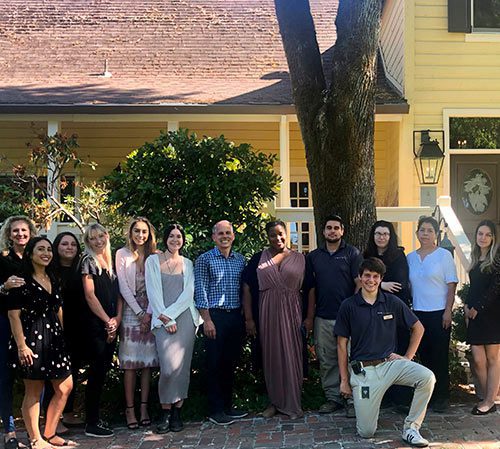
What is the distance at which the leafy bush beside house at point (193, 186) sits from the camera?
236 inches

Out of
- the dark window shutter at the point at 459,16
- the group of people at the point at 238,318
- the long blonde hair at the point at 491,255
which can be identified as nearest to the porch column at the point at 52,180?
the group of people at the point at 238,318

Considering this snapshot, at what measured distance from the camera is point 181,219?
19.9ft

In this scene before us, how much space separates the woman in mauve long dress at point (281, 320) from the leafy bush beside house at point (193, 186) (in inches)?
36.3

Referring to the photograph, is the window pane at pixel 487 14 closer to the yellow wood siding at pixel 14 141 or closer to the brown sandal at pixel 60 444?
the yellow wood siding at pixel 14 141

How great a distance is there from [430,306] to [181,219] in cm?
266

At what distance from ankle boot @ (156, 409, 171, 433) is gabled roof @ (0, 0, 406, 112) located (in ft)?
18.1

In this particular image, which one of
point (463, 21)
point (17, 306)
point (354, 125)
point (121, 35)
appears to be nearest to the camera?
point (17, 306)

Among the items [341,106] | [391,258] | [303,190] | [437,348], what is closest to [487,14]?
[303,190]

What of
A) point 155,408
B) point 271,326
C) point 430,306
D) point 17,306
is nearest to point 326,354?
point 271,326

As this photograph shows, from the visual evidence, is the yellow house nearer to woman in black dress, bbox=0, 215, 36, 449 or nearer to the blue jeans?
woman in black dress, bbox=0, 215, 36, 449

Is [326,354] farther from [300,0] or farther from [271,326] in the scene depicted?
[300,0]

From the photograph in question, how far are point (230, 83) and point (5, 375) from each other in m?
7.00

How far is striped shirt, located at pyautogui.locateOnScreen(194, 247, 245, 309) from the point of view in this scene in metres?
4.94

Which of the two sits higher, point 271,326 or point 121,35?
point 121,35
